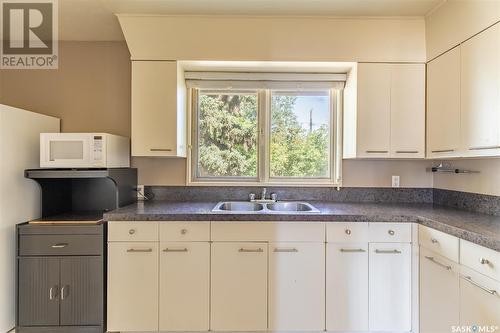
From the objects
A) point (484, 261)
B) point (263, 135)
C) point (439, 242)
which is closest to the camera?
point (484, 261)

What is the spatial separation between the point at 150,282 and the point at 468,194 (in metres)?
2.41

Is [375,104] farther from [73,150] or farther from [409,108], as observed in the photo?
[73,150]

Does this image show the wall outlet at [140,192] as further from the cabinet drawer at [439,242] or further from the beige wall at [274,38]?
the cabinet drawer at [439,242]

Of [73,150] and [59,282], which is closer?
[59,282]

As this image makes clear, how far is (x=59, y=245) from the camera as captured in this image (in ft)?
6.24

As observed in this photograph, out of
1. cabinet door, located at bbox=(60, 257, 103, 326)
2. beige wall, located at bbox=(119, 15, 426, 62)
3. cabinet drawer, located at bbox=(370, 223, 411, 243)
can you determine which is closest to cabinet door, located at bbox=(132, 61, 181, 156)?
beige wall, located at bbox=(119, 15, 426, 62)

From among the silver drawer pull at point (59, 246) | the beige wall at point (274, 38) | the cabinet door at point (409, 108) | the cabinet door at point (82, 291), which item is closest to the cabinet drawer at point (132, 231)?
the cabinet door at point (82, 291)

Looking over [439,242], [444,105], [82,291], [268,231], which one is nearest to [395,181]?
[444,105]

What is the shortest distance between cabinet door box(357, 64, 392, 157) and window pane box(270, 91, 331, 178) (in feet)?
1.35

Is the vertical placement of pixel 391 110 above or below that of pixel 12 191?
above

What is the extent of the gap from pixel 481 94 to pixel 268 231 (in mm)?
1573

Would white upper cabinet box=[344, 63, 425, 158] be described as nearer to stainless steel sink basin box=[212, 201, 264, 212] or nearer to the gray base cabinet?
stainless steel sink basin box=[212, 201, 264, 212]

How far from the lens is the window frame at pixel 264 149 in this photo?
8.34 feet

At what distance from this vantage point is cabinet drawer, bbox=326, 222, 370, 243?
1879 millimetres
